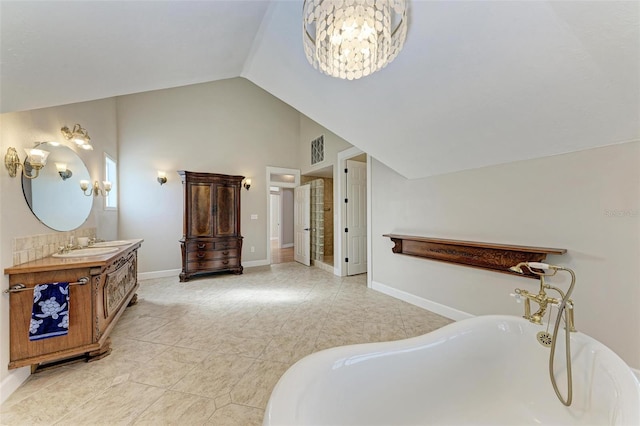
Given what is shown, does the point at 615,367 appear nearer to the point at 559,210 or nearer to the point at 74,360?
the point at 559,210

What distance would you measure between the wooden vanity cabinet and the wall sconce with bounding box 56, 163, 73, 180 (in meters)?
0.96

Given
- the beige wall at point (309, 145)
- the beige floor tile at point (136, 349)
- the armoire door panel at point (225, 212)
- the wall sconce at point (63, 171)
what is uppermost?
the beige wall at point (309, 145)

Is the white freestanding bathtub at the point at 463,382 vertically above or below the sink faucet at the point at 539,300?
below

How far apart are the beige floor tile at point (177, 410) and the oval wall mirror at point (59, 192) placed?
1838 millimetres

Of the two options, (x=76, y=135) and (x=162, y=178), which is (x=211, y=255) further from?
(x=76, y=135)

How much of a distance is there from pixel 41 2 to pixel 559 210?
11.4 ft

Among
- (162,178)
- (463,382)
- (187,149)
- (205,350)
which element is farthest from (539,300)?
(187,149)

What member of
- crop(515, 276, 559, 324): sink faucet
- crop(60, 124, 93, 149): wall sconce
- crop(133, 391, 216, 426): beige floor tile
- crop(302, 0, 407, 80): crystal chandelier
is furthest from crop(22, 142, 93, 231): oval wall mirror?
crop(515, 276, 559, 324): sink faucet

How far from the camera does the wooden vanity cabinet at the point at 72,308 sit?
1651 mm

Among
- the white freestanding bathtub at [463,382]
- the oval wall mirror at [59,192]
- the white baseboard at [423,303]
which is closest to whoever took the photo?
the white freestanding bathtub at [463,382]

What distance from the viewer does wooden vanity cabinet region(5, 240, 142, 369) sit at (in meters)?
1.65

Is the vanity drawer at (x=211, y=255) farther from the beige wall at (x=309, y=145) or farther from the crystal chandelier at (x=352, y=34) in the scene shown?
the crystal chandelier at (x=352, y=34)

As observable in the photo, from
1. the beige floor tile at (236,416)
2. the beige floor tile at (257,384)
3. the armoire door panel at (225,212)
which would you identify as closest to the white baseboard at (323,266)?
the armoire door panel at (225,212)

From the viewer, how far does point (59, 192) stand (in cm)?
231
